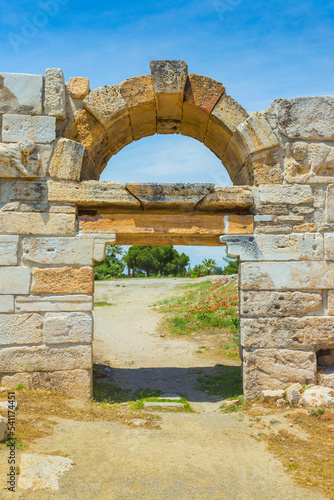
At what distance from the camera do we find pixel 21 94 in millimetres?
5109

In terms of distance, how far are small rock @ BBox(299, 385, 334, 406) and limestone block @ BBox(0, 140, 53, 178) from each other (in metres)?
4.37

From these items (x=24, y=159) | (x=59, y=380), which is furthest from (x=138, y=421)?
(x=24, y=159)

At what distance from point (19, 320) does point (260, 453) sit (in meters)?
3.19

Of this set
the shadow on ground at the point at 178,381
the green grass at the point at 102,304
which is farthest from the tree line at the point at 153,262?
the shadow on ground at the point at 178,381

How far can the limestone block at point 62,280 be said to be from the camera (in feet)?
16.1

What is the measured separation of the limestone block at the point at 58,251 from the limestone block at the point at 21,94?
176 centimetres

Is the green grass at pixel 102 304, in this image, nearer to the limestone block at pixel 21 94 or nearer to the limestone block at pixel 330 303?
the limestone block at pixel 21 94

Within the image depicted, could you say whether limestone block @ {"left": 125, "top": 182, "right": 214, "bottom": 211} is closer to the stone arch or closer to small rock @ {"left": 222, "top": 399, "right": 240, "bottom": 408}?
the stone arch

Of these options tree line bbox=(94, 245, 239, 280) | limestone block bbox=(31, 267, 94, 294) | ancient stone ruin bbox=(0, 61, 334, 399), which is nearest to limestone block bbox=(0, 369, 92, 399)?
ancient stone ruin bbox=(0, 61, 334, 399)

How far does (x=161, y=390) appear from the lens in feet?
20.0

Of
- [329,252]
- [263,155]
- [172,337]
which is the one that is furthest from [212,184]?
[172,337]

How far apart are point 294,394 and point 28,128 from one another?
190 inches

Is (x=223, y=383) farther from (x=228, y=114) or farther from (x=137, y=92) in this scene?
(x=137, y=92)

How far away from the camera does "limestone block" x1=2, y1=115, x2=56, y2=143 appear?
5.05m
